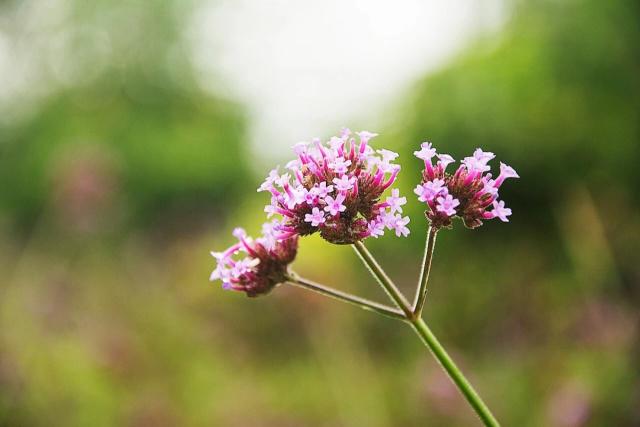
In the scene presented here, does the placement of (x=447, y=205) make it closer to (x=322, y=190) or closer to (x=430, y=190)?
(x=430, y=190)

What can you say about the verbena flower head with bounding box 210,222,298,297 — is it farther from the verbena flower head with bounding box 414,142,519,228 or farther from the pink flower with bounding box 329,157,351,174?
the verbena flower head with bounding box 414,142,519,228

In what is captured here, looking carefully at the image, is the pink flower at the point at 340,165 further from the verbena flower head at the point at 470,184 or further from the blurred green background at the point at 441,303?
the blurred green background at the point at 441,303

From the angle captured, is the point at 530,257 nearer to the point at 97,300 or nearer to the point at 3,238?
the point at 97,300

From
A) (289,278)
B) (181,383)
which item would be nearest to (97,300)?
(181,383)

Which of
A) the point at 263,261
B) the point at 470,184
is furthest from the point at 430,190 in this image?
the point at 263,261

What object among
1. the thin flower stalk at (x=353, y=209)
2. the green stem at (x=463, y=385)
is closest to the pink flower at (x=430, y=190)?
the thin flower stalk at (x=353, y=209)
